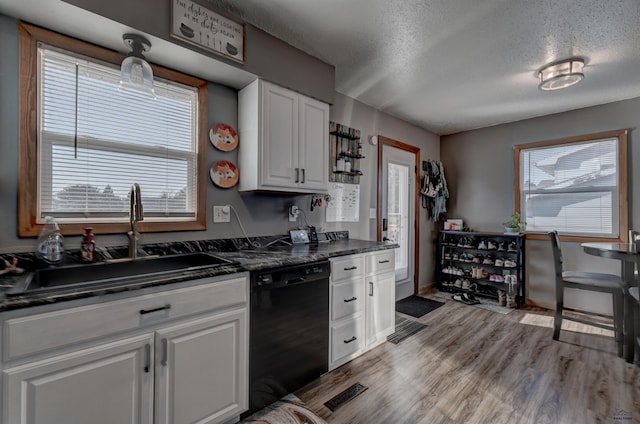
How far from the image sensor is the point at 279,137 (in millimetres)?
2139

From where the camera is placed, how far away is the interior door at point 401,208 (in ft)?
11.8

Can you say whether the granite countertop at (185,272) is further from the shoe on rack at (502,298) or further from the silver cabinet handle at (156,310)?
the shoe on rack at (502,298)

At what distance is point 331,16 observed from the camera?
1.86 metres

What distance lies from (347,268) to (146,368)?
1.35 meters

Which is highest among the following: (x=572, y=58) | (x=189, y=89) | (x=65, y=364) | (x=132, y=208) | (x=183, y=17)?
(x=572, y=58)

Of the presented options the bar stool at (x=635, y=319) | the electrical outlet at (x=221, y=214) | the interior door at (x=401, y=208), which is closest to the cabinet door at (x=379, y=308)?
the interior door at (x=401, y=208)

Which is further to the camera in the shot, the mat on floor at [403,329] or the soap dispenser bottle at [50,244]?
the mat on floor at [403,329]

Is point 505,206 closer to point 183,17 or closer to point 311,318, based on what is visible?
point 311,318

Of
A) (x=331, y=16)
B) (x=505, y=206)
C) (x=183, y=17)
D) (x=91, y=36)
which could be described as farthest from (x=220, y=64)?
(x=505, y=206)

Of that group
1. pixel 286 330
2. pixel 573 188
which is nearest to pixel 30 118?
pixel 286 330

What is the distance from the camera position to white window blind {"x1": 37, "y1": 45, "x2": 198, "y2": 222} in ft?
5.13

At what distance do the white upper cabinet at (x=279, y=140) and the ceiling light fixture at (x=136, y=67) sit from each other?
0.65 m

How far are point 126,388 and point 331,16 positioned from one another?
2.30 meters

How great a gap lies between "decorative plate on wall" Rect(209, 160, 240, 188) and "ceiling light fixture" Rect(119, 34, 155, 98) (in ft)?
2.07
